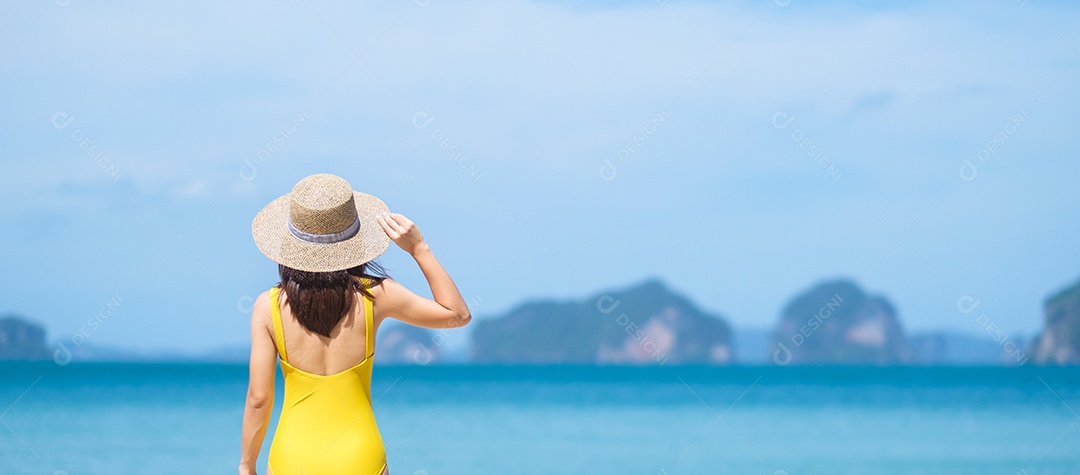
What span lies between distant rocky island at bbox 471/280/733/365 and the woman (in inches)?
2744

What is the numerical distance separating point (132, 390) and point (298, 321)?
27606mm

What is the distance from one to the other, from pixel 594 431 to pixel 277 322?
647 inches

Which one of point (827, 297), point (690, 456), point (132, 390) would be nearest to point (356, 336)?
point (690, 456)

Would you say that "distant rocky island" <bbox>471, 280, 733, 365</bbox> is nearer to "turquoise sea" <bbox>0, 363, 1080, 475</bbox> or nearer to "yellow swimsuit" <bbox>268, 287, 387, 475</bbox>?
"turquoise sea" <bbox>0, 363, 1080, 475</bbox>

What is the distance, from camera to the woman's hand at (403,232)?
2.80m

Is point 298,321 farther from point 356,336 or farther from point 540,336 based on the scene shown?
point 540,336

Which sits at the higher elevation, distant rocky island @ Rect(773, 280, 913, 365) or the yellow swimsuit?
the yellow swimsuit

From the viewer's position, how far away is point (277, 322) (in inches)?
113

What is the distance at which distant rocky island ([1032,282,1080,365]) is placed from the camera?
6719 centimetres

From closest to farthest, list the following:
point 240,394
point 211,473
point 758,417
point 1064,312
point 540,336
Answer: point 211,473 → point 758,417 → point 240,394 → point 1064,312 → point 540,336

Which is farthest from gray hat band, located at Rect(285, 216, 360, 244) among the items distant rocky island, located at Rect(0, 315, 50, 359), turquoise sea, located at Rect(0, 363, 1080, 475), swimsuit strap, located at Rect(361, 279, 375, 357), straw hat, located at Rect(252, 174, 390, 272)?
distant rocky island, located at Rect(0, 315, 50, 359)

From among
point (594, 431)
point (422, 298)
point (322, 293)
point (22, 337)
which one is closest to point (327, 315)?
point (322, 293)

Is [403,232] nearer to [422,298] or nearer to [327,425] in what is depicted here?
[422,298]

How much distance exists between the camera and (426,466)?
1342cm
